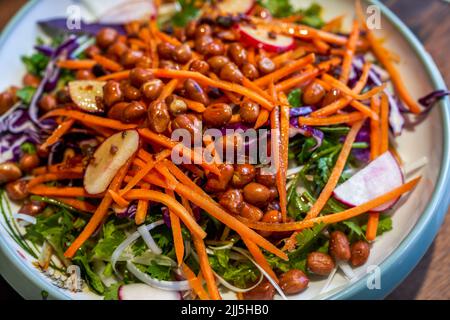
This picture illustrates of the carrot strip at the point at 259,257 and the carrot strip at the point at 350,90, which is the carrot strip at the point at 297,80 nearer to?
the carrot strip at the point at 350,90

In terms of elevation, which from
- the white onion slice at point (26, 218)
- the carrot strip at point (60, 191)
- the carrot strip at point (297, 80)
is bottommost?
the white onion slice at point (26, 218)

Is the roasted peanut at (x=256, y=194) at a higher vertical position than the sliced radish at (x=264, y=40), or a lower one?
lower

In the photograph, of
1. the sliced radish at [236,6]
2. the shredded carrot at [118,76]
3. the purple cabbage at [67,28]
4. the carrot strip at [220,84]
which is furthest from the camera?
the purple cabbage at [67,28]

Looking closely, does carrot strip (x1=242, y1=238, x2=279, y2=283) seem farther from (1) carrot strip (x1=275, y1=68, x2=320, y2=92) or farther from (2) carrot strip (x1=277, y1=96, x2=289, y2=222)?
(1) carrot strip (x1=275, y1=68, x2=320, y2=92)

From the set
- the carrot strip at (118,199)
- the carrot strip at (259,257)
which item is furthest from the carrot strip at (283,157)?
the carrot strip at (118,199)

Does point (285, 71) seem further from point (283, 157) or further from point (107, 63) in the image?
point (107, 63)
